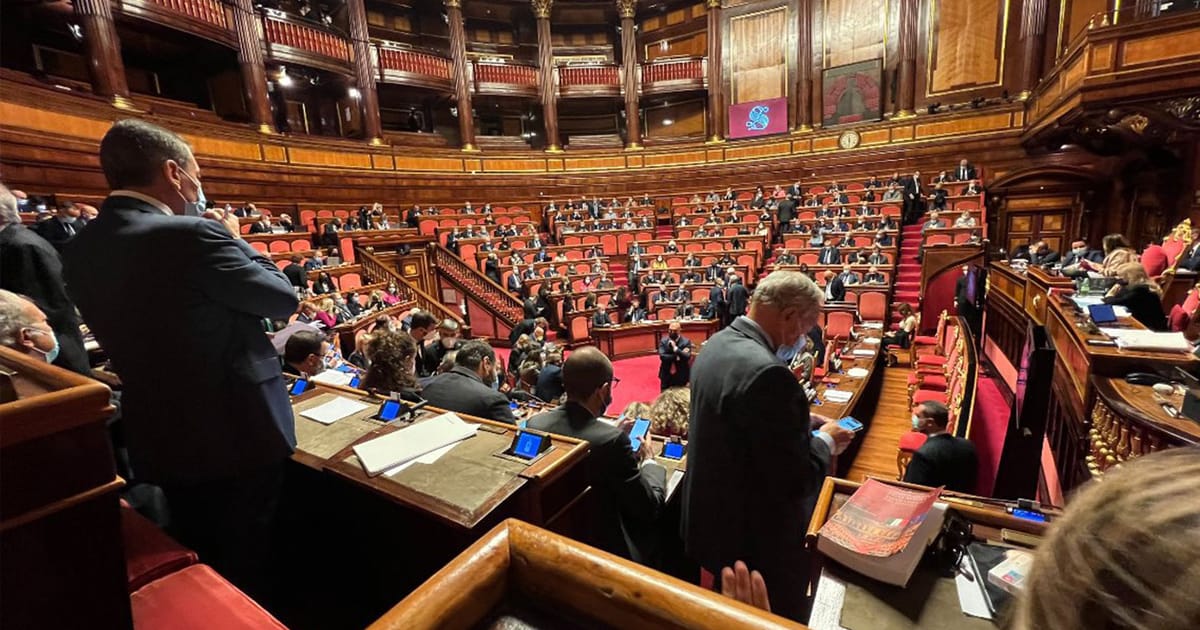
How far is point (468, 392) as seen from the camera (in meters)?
1.85

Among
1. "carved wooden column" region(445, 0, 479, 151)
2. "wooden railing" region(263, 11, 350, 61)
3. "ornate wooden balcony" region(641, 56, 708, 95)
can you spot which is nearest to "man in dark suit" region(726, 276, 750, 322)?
"carved wooden column" region(445, 0, 479, 151)

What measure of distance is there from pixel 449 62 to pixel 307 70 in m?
2.87

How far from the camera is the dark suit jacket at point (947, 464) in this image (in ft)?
6.54

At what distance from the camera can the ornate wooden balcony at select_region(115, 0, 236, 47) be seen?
678cm

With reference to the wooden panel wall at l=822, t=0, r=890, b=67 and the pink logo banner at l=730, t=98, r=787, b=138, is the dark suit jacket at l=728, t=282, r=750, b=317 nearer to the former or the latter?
the pink logo banner at l=730, t=98, r=787, b=138

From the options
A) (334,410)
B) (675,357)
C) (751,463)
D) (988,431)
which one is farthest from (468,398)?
(988,431)

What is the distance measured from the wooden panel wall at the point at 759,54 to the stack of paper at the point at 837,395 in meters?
9.88

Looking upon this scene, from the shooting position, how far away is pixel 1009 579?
73 cm

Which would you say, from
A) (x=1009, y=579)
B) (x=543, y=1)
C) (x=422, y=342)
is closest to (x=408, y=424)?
(x=1009, y=579)

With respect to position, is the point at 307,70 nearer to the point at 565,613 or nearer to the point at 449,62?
the point at 449,62

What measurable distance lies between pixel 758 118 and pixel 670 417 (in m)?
10.7

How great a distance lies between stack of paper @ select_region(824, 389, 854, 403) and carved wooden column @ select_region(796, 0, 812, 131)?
923 centimetres

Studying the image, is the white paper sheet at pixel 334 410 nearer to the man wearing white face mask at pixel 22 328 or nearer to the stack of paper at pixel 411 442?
the stack of paper at pixel 411 442

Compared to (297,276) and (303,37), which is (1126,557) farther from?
(303,37)
